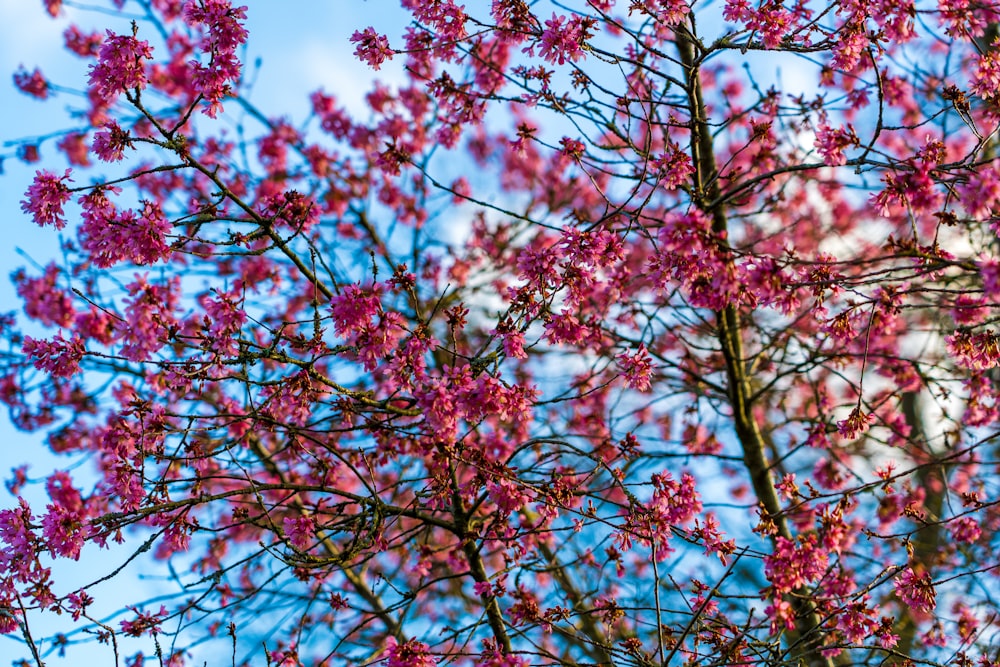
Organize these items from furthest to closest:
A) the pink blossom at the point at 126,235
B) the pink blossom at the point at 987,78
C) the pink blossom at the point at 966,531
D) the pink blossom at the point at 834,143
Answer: the pink blossom at the point at 966,531 → the pink blossom at the point at 987,78 → the pink blossom at the point at 834,143 → the pink blossom at the point at 126,235

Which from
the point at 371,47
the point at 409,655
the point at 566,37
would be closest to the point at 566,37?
the point at 566,37

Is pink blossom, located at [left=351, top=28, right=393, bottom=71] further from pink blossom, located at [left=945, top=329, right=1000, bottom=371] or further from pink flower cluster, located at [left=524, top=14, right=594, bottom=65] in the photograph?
pink blossom, located at [left=945, top=329, right=1000, bottom=371]

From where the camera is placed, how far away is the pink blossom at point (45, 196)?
4070mm

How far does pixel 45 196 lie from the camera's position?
4070mm

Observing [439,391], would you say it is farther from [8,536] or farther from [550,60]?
[8,536]

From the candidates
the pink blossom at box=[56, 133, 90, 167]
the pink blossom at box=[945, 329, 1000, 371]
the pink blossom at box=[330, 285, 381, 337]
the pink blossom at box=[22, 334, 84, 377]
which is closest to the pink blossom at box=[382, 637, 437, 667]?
the pink blossom at box=[330, 285, 381, 337]

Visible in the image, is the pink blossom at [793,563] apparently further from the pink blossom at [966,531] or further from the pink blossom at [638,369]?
the pink blossom at [966,531]

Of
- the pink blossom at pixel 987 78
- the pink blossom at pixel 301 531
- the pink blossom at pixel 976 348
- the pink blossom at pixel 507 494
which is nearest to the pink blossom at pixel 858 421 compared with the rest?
the pink blossom at pixel 976 348

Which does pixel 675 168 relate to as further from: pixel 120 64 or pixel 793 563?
pixel 120 64

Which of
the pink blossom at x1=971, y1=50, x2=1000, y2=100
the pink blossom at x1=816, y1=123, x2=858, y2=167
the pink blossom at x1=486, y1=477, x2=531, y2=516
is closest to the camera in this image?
the pink blossom at x1=816, y1=123, x2=858, y2=167

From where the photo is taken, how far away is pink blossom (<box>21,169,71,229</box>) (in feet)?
13.4

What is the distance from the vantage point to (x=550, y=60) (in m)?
4.51

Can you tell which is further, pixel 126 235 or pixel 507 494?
pixel 507 494

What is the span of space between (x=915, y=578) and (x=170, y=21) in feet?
33.6
